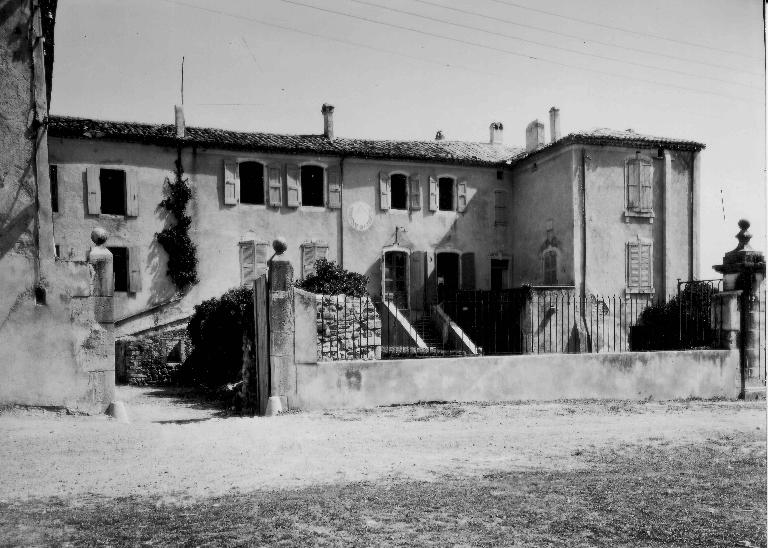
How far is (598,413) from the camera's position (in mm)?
9398

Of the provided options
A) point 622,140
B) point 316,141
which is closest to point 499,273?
point 622,140

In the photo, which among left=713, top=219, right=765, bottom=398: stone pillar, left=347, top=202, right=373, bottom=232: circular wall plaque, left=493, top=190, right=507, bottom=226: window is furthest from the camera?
left=493, top=190, right=507, bottom=226: window

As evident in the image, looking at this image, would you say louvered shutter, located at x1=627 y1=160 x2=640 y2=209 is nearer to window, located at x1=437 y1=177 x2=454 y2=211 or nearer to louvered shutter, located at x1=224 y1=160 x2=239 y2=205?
window, located at x1=437 y1=177 x2=454 y2=211

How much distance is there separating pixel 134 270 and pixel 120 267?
1.40ft

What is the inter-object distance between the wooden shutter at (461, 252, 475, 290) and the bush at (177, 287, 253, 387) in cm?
769

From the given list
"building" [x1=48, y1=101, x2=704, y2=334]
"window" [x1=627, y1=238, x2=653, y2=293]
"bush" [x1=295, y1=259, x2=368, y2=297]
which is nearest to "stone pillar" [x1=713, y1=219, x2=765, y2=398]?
"building" [x1=48, y1=101, x2=704, y2=334]

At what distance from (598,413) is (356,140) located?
14.0 meters

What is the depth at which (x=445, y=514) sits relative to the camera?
464 centimetres

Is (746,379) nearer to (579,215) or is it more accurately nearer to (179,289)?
(579,215)

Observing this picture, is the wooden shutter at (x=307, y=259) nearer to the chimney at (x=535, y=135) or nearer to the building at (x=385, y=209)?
the building at (x=385, y=209)

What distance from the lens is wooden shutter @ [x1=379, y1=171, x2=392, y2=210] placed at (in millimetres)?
20125

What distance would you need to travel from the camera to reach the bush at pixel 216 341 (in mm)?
15250

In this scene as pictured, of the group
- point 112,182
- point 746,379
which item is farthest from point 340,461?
point 112,182

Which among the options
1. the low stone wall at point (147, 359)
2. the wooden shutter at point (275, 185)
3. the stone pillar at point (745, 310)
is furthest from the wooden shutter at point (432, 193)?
the stone pillar at point (745, 310)
